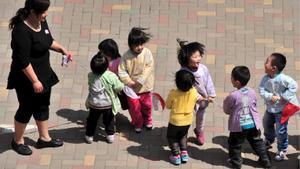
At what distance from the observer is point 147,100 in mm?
7312

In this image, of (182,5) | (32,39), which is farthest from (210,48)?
(32,39)

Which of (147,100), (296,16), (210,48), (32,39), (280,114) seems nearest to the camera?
(32,39)

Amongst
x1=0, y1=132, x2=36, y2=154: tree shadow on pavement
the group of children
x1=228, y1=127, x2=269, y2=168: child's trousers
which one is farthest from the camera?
x1=0, y1=132, x2=36, y2=154: tree shadow on pavement

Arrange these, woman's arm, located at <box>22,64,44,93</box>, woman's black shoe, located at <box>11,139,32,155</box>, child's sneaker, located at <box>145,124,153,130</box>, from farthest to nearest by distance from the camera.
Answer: child's sneaker, located at <box>145,124,153,130</box>
woman's black shoe, located at <box>11,139,32,155</box>
woman's arm, located at <box>22,64,44,93</box>

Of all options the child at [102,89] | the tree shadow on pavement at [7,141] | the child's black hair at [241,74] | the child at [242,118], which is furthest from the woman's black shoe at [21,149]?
the child's black hair at [241,74]

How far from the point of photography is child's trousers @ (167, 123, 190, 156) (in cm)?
686

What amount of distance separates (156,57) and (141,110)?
1.41 m

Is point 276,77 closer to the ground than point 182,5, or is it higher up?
closer to the ground

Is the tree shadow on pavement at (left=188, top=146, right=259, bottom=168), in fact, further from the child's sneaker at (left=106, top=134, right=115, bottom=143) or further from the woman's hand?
the woman's hand

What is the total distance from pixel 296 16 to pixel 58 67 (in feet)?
11.5

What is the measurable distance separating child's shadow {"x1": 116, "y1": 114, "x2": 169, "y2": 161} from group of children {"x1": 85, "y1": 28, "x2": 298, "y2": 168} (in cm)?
22

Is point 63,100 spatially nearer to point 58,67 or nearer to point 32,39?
point 58,67

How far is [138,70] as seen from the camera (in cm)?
704

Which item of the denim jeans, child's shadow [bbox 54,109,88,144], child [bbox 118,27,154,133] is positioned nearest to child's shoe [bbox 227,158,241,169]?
the denim jeans
